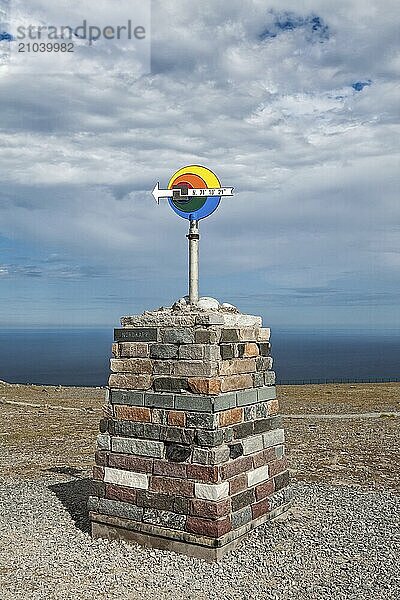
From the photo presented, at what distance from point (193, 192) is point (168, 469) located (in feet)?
17.1

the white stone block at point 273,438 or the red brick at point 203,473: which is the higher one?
the white stone block at point 273,438

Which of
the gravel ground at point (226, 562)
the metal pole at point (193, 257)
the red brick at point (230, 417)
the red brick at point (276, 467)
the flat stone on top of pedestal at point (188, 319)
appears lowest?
the gravel ground at point (226, 562)

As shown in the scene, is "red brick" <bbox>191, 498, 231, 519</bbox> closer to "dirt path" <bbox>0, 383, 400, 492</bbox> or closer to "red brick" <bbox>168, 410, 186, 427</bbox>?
"red brick" <bbox>168, 410, 186, 427</bbox>

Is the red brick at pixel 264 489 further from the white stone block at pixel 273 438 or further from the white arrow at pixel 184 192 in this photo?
the white arrow at pixel 184 192

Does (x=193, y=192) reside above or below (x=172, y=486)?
above

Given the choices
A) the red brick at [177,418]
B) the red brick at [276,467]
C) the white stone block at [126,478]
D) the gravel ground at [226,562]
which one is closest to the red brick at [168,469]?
the white stone block at [126,478]

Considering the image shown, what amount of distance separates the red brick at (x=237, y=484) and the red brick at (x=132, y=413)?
191 cm

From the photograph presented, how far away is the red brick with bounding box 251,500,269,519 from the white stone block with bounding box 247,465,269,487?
1.39 ft

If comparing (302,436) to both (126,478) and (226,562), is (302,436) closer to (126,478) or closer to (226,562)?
(126,478)

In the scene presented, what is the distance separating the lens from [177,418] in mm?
11070

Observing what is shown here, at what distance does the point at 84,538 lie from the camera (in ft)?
38.8

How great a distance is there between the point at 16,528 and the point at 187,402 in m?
4.74

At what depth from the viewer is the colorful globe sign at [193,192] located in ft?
38.8

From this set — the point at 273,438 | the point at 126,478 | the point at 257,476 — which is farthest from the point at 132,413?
the point at 273,438
